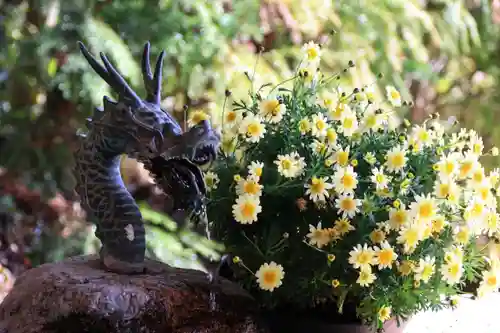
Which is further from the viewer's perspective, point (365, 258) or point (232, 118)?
point (232, 118)

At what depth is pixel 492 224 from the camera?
702 mm

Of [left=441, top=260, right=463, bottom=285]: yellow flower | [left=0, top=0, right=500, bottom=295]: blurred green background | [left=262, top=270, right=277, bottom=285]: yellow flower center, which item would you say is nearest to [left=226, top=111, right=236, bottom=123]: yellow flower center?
[left=262, top=270, right=277, bottom=285]: yellow flower center

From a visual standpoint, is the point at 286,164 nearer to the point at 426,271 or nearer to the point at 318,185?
the point at 318,185

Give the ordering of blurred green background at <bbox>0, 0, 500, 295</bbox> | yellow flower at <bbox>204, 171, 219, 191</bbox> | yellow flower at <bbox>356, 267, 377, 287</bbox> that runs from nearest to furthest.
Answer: yellow flower at <bbox>356, 267, 377, 287</bbox> < yellow flower at <bbox>204, 171, 219, 191</bbox> < blurred green background at <bbox>0, 0, 500, 295</bbox>

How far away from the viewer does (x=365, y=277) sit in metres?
0.64

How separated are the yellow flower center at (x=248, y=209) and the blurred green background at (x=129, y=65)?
2.24 feet

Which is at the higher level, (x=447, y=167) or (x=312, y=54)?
(x=312, y=54)

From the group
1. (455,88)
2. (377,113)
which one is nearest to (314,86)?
(377,113)

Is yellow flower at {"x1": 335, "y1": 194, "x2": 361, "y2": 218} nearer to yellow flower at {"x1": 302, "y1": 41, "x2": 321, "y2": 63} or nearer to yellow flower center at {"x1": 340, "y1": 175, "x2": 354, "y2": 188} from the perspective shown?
yellow flower center at {"x1": 340, "y1": 175, "x2": 354, "y2": 188}

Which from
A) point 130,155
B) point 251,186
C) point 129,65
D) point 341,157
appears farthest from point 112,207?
point 129,65

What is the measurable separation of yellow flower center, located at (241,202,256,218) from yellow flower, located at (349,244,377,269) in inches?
4.5

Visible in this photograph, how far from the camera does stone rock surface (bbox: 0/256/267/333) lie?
0.65 meters

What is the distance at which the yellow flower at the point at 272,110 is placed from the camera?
705 millimetres

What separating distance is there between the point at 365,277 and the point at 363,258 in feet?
0.07
